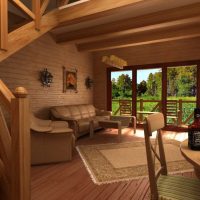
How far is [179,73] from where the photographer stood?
19.8 ft

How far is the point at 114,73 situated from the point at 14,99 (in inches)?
232

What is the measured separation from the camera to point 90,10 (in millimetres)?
3258

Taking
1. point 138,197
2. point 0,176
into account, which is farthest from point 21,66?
point 138,197

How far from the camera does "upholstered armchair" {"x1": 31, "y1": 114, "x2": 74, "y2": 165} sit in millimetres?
3148

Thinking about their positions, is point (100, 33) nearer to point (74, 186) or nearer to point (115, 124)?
Answer: point (115, 124)

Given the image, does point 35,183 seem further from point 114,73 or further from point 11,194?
point 114,73

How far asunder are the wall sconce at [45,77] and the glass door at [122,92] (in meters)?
2.65

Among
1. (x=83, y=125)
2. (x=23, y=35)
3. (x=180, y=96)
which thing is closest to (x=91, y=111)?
(x=83, y=125)

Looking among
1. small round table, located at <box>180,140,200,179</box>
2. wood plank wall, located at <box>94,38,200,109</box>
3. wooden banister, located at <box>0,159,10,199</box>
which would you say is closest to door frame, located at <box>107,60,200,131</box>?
wood plank wall, located at <box>94,38,200,109</box>

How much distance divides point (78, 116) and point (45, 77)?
1.46m

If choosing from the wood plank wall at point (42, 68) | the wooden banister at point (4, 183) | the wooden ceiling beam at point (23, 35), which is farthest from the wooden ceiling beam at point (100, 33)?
the wooden banister at point (4, 183)

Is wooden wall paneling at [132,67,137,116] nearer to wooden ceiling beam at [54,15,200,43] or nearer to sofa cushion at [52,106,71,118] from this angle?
wooden ceiling beam at [54,15,200,43]

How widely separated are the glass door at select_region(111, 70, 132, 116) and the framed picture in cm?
155

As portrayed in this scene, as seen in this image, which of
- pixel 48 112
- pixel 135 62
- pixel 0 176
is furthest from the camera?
pixel 135 62
